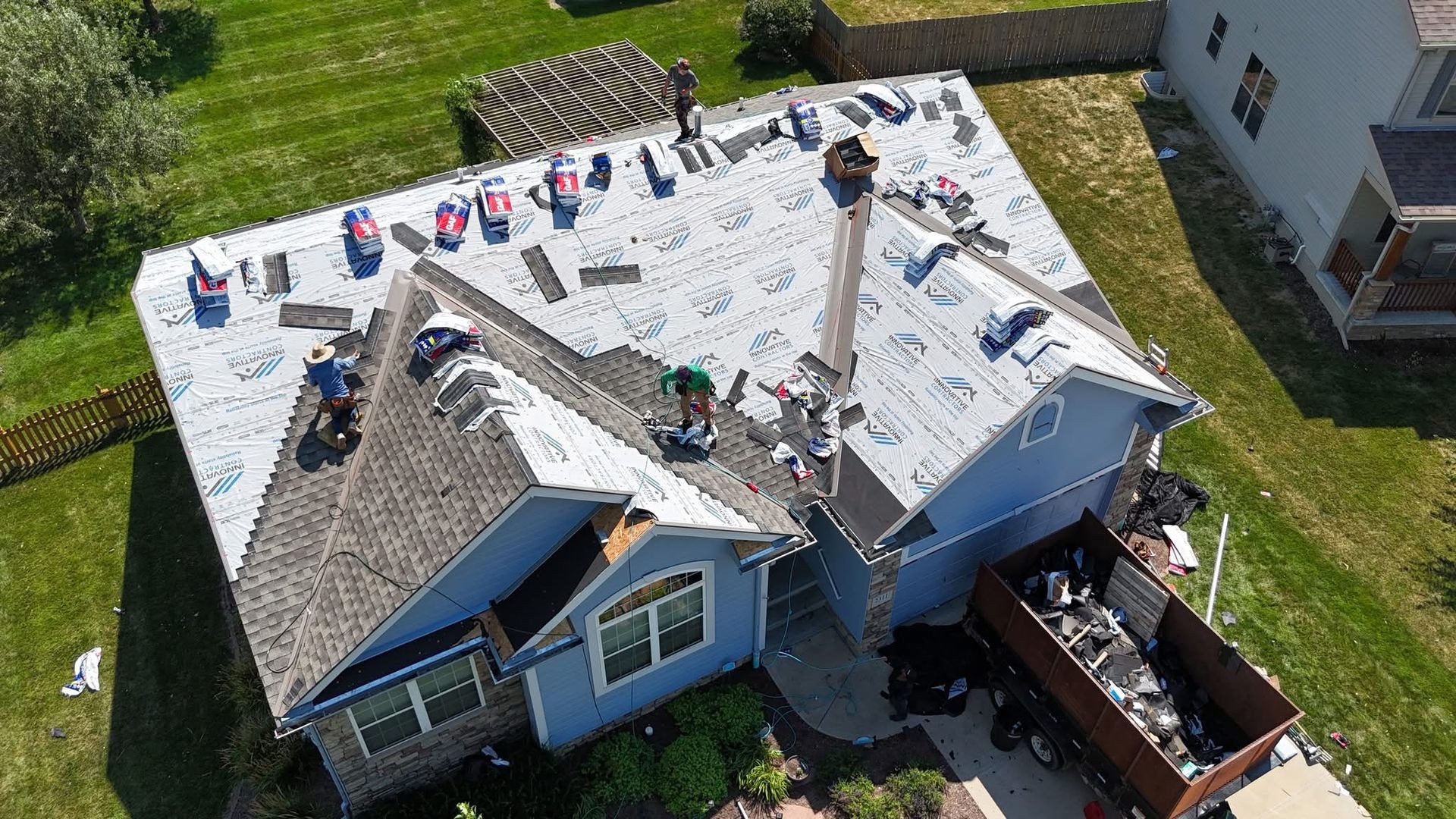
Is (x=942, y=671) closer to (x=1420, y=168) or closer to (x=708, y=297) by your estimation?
(x=708, y=297)

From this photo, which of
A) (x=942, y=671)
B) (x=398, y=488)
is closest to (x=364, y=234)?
(x=398, y=488)

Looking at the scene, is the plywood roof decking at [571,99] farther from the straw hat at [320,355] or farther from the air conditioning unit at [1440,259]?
the air conditioning unit at [1440,259]

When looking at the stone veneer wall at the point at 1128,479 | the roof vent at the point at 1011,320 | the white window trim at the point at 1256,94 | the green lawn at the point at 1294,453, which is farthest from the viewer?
the white window trim at the point at 1256,94

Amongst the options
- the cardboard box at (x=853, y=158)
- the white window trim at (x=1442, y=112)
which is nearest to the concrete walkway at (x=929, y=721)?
the cardboard box at (x=853, y=158)

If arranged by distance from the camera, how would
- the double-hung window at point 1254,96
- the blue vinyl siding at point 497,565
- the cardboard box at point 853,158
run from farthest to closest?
the double-hung window at point 1254,96 < the cardboard box at point 853,158 < the blue vinyl siding at point 497,565

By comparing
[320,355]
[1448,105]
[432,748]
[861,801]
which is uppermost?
[320,355]

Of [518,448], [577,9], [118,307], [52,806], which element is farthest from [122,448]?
[577,9]
